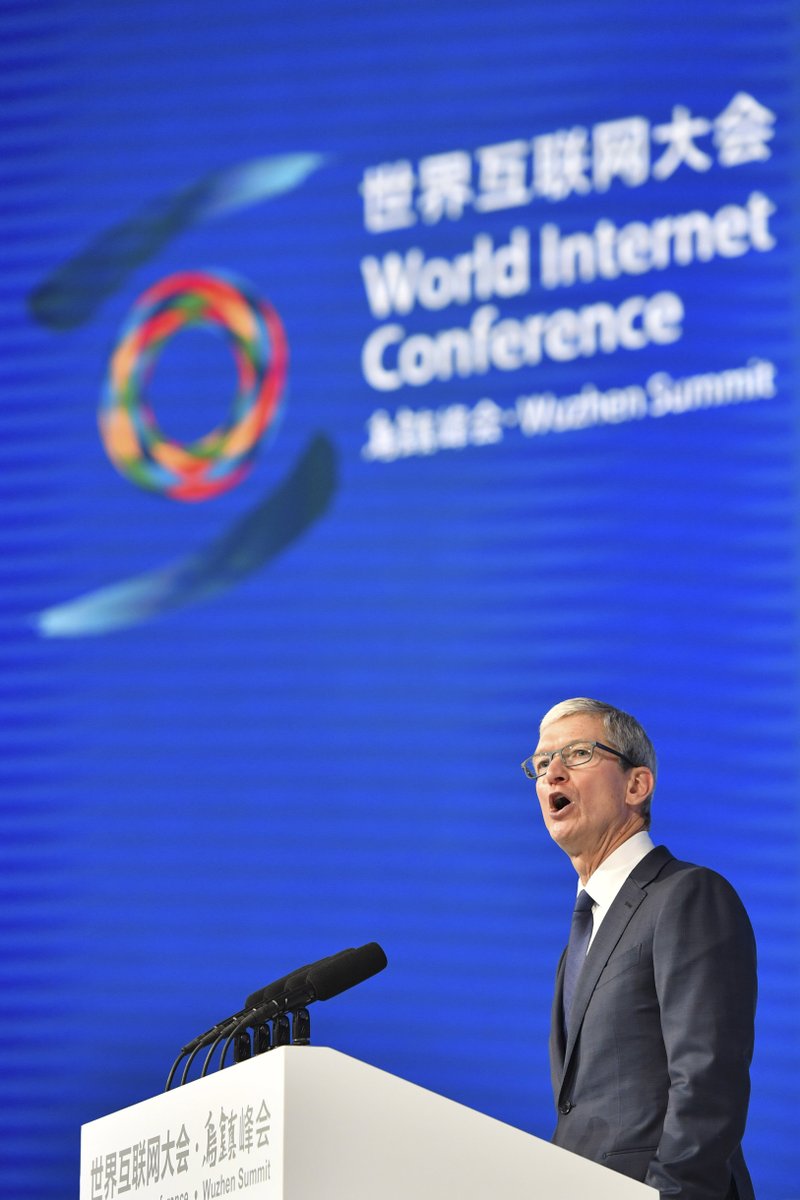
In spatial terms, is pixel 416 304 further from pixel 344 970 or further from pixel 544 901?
pixel 344 970

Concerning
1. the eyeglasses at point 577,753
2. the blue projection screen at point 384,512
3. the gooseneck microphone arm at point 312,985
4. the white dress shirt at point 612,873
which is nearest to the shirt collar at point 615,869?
the white dress shirt at point 612,873

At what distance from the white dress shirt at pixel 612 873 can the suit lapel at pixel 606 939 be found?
4 centimetres

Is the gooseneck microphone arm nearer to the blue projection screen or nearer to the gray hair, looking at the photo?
the gray hair

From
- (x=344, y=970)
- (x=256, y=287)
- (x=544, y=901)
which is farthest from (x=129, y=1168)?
(x=256, y=287)

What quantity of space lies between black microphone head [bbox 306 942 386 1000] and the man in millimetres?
482

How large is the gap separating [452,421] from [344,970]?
2.35 metres

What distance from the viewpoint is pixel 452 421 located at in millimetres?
4734

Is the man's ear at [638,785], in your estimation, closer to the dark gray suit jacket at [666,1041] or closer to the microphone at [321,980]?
the dark gray suit jacket at [666,1041]

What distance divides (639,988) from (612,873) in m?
0.29

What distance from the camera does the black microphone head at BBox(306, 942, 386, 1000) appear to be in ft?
8.45

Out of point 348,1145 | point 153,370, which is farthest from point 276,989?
point 153,370

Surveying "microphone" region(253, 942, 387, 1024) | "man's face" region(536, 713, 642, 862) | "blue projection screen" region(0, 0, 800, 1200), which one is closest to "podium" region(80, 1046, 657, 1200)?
"microphone" region(253, 942, 387, 1024)

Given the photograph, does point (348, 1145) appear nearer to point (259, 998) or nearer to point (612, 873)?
point (259, 998)

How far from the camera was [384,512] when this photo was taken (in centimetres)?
476
